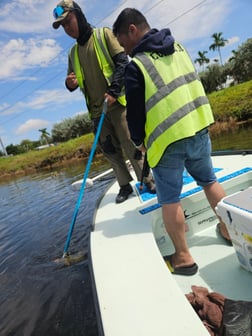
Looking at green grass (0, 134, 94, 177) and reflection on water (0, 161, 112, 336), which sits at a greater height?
green grass (0, 134, 94, 177)

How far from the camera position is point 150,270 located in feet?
4.56

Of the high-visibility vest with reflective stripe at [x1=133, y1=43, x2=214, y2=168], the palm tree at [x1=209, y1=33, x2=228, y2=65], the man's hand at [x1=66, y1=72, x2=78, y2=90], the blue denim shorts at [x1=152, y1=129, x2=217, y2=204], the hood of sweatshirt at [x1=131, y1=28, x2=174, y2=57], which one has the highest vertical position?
the palm tree at [x1=209, y1=33, x2=228, y2=65]

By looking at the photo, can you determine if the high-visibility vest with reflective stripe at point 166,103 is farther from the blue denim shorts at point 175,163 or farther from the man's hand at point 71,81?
the man's hand at point 71,81

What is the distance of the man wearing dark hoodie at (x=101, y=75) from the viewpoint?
2.77 meters

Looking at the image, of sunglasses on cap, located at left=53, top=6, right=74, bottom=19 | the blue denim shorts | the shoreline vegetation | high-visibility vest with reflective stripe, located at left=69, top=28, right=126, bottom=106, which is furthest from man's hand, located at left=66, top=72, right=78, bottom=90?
the shoreline vegetation

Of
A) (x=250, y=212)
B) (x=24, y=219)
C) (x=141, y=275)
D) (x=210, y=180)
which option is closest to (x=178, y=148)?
(x=210, y=180)

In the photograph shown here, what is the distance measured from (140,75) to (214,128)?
1596 centimetres

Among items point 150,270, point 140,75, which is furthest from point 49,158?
point 150,270

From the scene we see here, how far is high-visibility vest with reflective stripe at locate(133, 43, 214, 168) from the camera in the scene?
1671mm

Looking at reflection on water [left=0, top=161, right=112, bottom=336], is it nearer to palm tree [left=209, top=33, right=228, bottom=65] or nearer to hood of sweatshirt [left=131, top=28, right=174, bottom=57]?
hood of sweatshirt [left=131, top=28, right=174, bottom=57]

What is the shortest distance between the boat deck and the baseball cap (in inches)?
70.4

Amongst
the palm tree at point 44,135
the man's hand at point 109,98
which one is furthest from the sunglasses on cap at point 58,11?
the palm tree at point 44,135

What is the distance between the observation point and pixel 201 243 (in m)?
2.23

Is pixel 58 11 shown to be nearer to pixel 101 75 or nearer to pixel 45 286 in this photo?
pixel 101 75
